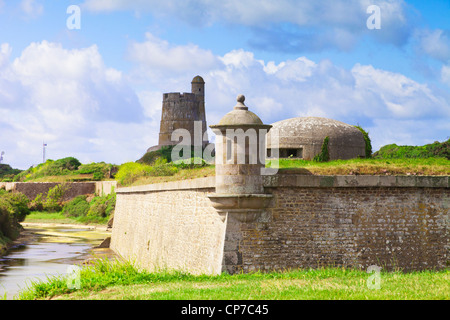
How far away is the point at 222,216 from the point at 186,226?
3463 mm

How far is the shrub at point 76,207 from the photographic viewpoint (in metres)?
56.1

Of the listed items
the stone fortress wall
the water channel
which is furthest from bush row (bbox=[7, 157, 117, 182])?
the stone fortress wall

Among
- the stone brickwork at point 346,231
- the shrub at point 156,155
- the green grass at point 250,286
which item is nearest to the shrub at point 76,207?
Answer: the shrub at point 156,155

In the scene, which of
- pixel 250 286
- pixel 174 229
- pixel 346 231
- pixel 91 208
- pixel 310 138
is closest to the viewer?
pixel 250 286

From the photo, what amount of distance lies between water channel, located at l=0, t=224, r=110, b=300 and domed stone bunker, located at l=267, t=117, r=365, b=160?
26.8 feet

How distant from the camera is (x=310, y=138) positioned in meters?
16.9

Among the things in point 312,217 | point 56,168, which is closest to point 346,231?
point 312,217

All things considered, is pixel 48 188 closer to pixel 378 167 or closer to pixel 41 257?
pixel 41 257

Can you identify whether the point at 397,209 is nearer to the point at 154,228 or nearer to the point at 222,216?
the point at 222,216

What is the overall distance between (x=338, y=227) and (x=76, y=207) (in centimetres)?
4763

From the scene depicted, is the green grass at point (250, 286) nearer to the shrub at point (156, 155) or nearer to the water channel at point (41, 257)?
the water channel at point (41, 257)

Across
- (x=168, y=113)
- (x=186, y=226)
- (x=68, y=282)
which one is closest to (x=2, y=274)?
(x=186, y=226)

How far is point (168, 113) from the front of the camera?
6688 centimetres

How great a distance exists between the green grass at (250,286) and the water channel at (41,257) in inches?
171
